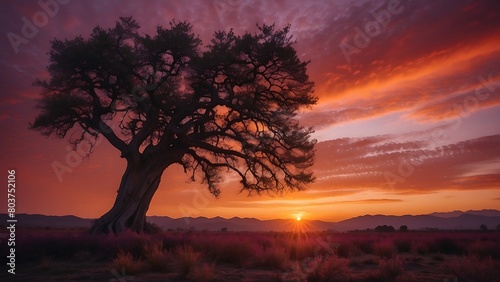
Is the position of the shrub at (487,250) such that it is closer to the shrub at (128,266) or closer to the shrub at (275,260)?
the shrub at (275,260)

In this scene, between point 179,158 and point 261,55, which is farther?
point 179,158

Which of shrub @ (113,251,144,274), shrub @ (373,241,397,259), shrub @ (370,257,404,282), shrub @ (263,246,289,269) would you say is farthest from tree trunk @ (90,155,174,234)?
shrub @ (370,257,404,282)

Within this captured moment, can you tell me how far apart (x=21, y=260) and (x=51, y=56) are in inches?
512

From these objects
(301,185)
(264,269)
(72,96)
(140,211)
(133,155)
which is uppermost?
(72,96)

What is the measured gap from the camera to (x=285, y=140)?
2150cm

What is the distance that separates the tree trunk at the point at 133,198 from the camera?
20172mm

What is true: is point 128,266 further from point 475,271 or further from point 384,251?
point 384,251

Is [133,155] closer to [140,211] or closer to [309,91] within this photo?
[140,211]

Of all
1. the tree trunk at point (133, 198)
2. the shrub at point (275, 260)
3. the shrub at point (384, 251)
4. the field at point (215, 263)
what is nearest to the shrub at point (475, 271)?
the field at point (215, 263)

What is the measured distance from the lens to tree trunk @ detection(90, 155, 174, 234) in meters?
20.2

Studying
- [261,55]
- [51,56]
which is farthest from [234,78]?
[51,56]

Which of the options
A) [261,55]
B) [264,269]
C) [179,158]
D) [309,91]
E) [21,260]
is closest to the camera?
[264,269]

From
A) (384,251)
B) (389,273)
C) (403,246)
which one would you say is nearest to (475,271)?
(389,273)

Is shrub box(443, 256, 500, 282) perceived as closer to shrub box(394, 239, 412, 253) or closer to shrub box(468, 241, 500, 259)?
shrub box(468, 241, 500, 259)
